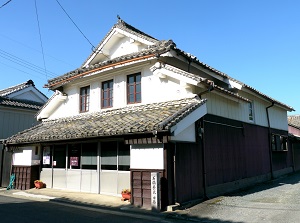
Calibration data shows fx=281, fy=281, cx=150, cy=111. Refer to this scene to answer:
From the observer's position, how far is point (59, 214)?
30.5 ft

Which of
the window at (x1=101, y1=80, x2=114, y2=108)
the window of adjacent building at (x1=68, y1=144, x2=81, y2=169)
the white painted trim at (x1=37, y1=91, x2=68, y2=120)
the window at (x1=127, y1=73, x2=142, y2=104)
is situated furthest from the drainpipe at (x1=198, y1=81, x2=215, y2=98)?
the white painted trim at (x1=37, y1=91, x2=68, y2=120)

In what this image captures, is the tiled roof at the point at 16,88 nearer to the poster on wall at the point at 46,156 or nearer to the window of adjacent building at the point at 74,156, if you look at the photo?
the poster on wall at the point at 46,156

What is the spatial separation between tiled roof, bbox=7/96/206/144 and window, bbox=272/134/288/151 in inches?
448

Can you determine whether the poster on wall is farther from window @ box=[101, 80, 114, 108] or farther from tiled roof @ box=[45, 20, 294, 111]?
window @ box=[101, 80, 114, 108]

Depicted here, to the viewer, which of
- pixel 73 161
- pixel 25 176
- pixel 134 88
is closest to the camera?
pixel 134 88

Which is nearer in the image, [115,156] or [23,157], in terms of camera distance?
[115,156]

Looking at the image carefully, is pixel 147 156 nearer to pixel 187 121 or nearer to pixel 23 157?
pixel 187 121

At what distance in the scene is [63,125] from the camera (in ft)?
49.5

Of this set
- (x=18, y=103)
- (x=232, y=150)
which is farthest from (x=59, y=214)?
(x=18, y=103)

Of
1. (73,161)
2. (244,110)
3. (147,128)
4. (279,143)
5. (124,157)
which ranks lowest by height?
(73,161)

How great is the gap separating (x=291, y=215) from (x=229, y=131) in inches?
233

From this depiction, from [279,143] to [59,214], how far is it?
55.8ft

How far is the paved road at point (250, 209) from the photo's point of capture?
8.20 m

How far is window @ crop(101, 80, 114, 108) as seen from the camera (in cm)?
1441
